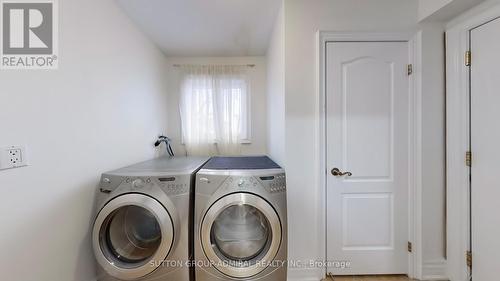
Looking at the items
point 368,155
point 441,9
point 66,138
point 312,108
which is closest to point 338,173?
point 368,155

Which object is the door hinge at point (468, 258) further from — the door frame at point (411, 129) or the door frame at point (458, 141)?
the door frame at point (411, 129)

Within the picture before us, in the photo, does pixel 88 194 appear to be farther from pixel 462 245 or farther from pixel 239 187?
pixel 462 245

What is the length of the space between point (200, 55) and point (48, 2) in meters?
1.81

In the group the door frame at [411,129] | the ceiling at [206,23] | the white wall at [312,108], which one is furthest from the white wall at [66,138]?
the door frame at [411,129]

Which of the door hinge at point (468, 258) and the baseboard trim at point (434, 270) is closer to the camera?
the door hinge at point (468, 258)

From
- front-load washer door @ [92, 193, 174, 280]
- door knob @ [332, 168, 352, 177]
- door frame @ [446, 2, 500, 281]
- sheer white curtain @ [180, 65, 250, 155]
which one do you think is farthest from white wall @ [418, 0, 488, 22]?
front-load washer door @ [92, 193, 174, 280]

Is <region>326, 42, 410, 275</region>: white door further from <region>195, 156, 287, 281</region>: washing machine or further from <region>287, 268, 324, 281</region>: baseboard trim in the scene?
<region>195, 156, 287, 281</region>: washing machine

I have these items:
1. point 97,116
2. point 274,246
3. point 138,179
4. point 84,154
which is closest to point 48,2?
point 97,116

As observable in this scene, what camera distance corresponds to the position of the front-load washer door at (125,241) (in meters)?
1.41

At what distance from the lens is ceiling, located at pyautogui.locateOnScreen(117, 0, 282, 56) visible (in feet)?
6.07

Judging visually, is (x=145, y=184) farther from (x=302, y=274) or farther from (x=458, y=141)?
(x=458, y=141)

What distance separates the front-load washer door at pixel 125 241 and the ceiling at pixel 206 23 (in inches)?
64.8

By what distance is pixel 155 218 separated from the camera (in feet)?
4.95

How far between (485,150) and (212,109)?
2690 mm
